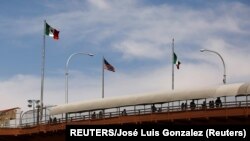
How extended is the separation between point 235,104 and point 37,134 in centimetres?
2791

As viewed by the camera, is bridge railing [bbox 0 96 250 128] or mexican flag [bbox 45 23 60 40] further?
mexican flag [bbox 45 23 60 40]

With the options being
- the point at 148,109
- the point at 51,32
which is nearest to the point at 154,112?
the point at 148,109

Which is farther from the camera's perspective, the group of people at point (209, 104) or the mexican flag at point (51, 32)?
the mexican flag at point (51, 32)

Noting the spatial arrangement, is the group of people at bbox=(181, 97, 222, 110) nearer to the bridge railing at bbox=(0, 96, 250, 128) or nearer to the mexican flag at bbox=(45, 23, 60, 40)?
the bridge railing at bbox=(0, 96, 250, 128)

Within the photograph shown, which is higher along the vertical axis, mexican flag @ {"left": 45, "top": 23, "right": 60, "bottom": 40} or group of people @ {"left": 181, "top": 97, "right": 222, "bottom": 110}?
mexican flag @ {"left": 45, "top": 23, "right": 60, "bottom": 40}

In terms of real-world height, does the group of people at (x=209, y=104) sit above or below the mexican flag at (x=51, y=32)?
Answer: below

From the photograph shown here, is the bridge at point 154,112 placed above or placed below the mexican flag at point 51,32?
below

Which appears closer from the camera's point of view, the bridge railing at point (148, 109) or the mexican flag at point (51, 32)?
the bridge railing at point (148, 109)

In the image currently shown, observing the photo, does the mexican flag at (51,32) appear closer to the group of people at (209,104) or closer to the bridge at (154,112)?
the bridge at (154,112)

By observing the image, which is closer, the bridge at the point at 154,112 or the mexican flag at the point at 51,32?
the bridge at the point at 154,112

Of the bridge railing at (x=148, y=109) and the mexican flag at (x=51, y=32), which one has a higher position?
the mexican flag at (x=51, y=32)

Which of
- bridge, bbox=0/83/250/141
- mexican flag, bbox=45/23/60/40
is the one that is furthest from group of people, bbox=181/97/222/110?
mexican flag, bbox=45/23/60/40

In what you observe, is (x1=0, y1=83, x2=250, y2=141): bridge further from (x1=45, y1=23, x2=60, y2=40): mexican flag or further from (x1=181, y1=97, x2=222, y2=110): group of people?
(x1=45, y1=23, x2=60, y2=40): mexican flag

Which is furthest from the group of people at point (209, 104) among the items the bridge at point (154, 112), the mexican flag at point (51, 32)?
the mexican flag at point (51, 32)
